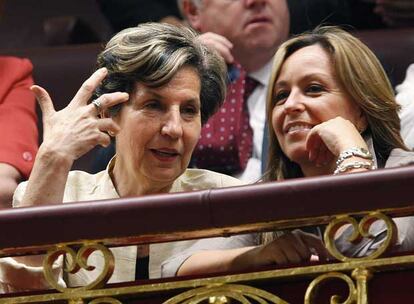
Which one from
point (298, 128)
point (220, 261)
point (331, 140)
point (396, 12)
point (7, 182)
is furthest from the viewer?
point (396, 12)

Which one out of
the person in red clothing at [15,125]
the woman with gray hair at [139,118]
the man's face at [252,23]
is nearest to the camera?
the woman with gray hair at [139,118]

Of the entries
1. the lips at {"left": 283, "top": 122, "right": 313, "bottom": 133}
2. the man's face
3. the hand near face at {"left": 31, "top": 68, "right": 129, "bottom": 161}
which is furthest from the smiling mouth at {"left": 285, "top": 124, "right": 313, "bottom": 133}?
the man's face

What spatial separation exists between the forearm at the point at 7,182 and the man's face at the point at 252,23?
0.61 m

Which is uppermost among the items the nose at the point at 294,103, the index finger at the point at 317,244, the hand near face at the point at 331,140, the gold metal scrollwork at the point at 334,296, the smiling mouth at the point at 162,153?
the nose at the point at 294,103

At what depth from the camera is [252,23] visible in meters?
3.57

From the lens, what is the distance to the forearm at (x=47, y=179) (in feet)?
8.46

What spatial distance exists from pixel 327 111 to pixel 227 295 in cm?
54

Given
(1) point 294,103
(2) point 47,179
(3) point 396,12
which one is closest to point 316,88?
(1) point 294,103

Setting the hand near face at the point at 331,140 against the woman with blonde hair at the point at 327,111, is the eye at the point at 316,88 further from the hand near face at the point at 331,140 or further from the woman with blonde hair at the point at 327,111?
the hand near face at the point at 331,140

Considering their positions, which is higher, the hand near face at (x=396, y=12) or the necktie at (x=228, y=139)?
the hand near face at (x=396, y=12)

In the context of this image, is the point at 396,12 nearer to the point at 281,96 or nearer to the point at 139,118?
the point at 281,96

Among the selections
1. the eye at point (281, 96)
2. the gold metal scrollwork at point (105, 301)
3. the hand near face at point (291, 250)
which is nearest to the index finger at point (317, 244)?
the hand near face at point (291, 250)

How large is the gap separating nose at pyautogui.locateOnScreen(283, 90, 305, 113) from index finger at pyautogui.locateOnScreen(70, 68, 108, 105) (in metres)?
0.30

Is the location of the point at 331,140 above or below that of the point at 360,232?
above
